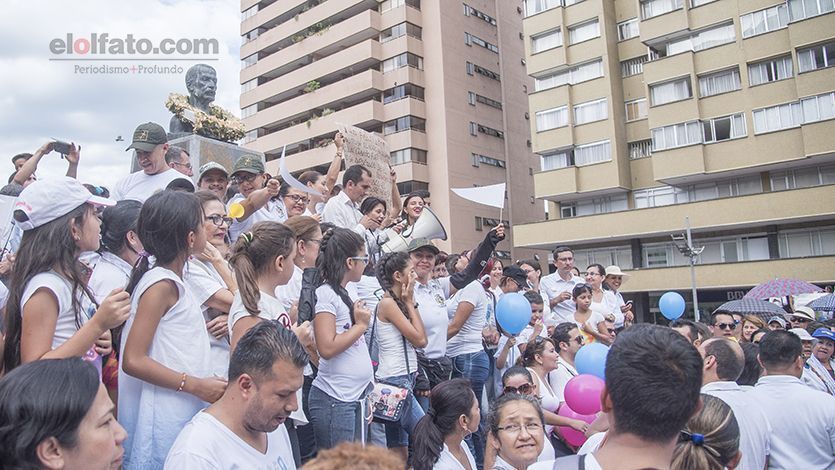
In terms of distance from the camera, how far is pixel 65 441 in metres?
1.80

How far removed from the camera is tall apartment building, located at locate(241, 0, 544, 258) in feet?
126

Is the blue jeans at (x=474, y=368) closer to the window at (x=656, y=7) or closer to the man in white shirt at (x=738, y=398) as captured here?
the man in white shirt at (x=738, y=398)

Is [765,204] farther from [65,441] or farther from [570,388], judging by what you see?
[65,441]

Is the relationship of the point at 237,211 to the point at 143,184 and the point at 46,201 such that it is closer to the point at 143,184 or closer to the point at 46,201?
the point at 143,184

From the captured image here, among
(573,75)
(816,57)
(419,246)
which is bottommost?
(419,246)

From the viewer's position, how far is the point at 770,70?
28.5 metres

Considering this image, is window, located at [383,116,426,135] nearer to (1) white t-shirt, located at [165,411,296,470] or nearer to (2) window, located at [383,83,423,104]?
(2) window, located at [383,83,423,104]

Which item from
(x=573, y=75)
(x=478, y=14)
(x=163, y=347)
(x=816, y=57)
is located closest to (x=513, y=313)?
(x=163, y=347)

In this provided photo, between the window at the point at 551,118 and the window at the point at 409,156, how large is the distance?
7.50m

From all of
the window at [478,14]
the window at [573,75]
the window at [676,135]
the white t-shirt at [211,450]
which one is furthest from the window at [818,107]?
the white t-shirt at [211,450]

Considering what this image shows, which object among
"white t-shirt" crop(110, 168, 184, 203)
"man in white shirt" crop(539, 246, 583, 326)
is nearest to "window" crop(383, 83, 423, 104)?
"man in white shirt" crop(539, 246, 583, 326)

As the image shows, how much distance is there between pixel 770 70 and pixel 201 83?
27.9 metres

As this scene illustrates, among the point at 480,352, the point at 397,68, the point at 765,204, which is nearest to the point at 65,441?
the point at 480,352

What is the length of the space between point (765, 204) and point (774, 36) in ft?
25.5
